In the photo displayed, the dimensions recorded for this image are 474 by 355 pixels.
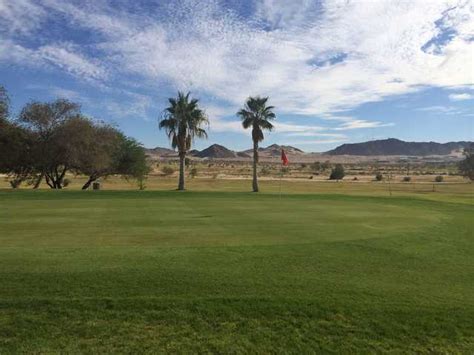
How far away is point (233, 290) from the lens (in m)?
8.50

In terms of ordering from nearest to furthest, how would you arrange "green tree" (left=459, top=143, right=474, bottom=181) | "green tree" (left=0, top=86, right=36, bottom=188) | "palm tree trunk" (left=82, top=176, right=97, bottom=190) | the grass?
the grass < "green tree" (left=0, top=86, right=36, bottom=188) < "palm tree trunk" (left=82, top=176, right=97, bottom=190) < "green tree" (left=459, top=143, right=474, bottom=181)

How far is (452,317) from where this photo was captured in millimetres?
7770

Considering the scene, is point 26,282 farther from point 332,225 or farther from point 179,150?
point 179,150

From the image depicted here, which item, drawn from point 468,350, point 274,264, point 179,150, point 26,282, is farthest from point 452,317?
point 179,150

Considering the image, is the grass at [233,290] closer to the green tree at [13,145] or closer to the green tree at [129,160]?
the green tree at [13,145]

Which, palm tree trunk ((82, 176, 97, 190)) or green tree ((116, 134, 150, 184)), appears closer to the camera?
palm tree trunk ((82, 176, 97, 190))

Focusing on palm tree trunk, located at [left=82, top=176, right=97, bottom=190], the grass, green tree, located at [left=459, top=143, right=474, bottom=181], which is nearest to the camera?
the grass

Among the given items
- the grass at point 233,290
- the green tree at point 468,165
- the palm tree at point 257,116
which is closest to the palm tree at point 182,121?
the palm tree at point 257,116

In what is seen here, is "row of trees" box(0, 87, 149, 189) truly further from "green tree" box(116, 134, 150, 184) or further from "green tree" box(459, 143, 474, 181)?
"green tree" box(459, 143, 474, 181)

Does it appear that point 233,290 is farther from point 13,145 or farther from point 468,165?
point 468,165

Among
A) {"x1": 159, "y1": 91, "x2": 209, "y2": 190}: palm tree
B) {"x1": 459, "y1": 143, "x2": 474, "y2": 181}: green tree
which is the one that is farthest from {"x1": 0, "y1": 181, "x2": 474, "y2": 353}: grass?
{"x1": 459, "y1": 143, "x2": 474, "y2": 181}: green tree

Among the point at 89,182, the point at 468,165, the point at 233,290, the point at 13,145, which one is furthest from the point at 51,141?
the point at 468,165

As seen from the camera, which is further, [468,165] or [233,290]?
[468,165]

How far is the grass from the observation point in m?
6.89
